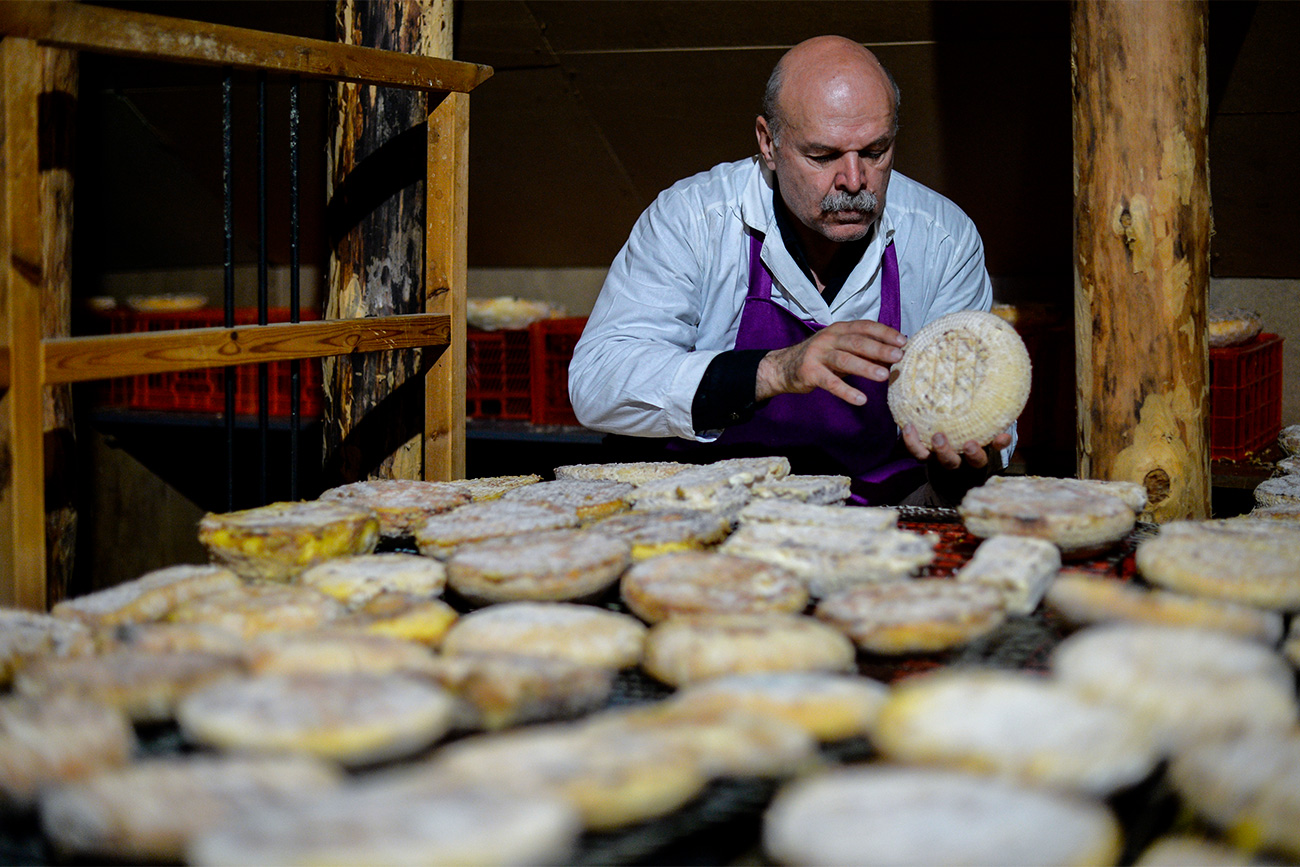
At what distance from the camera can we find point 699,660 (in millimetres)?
1179

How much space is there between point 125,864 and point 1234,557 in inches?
53.6

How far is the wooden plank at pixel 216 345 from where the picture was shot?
1479mm

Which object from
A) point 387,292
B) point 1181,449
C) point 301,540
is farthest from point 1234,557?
point 387,292

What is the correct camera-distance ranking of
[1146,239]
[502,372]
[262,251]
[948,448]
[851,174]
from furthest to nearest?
[502,372] < [851,174] < [1146,239] < [948,448] < [262,251]

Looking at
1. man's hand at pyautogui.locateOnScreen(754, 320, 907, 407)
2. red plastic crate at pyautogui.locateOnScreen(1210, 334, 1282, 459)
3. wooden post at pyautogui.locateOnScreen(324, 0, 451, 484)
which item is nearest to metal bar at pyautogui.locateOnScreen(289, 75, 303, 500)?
wooden post at pyautogui.locateOnScreen(324, 0, 451, 484)

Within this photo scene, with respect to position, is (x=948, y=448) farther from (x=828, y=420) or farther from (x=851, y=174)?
(x=851, y=174)

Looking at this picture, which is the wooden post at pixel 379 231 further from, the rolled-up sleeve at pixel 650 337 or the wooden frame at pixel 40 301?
the wooden frame at pixel 40 301

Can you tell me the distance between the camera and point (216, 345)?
1.70m

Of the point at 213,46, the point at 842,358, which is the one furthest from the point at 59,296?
the point at 842,358

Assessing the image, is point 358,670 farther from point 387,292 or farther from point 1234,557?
point 387,292

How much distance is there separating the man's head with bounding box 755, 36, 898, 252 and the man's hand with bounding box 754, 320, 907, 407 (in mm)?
564

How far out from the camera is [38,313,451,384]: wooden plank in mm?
1479

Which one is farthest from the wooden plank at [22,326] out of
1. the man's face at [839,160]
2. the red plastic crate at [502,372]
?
the red plastic crate at [502,372]

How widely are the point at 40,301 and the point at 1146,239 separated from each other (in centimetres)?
206
